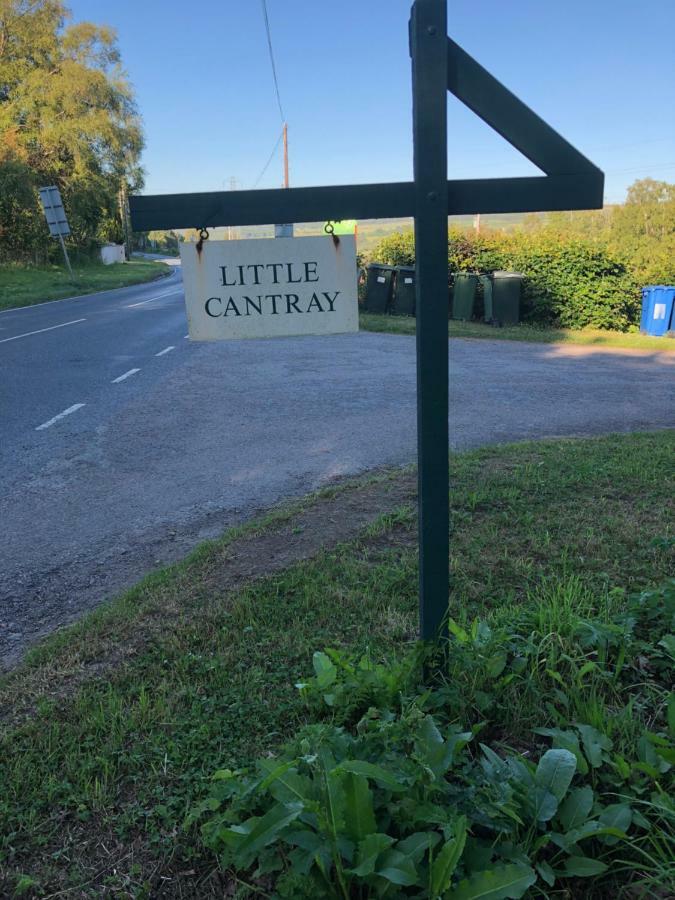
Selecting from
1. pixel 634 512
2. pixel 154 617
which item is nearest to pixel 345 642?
pixel 154 617

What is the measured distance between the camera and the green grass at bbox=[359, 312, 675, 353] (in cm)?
1488

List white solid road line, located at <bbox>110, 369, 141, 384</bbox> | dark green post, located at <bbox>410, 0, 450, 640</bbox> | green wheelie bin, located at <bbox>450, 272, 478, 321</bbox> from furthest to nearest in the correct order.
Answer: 1. green wheelie bin, located at <bbox>450, 272, 478, 321</bbox>
2. white solid road line, located at <bbox>110, 369, 141, 384</bbox>
3. dark green post, located at <bbox>410, 0, 450, 640</bbox>

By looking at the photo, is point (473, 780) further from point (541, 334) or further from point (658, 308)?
point (658, 308)

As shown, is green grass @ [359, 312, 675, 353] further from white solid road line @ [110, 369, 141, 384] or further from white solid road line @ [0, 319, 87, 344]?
white solid road line @ [0, 319, 87, 344]

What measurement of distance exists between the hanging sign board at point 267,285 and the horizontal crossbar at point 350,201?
0.39 feet

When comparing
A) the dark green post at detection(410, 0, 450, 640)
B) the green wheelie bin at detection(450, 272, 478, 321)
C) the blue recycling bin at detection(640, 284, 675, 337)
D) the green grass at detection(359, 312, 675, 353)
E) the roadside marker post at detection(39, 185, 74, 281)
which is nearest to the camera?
the dark green post at detection(410, 0, 450, 640)

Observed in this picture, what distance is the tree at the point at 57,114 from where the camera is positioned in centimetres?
4369

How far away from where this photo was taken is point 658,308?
16.3 metres

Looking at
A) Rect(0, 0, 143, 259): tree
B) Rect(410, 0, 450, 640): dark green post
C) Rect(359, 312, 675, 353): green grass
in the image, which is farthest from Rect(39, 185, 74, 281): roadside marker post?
Rect(410, 0, 450, 640): dark green post

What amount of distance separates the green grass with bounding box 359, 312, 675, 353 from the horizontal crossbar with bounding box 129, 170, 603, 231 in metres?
12.6

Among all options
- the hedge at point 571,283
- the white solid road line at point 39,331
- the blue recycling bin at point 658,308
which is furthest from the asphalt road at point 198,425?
the hedge at point 571,283

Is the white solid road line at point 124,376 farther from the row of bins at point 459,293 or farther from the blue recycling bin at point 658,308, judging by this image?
the blue recycling bin at point 658,308

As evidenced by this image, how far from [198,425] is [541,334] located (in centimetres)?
1028

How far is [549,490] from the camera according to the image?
4910 mm
